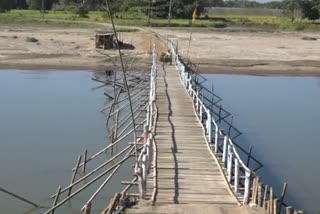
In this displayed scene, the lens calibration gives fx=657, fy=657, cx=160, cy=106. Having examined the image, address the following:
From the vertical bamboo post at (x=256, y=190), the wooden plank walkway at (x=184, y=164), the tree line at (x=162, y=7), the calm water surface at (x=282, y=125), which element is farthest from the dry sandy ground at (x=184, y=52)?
the vertical bamboo post at (x=256, y=190)

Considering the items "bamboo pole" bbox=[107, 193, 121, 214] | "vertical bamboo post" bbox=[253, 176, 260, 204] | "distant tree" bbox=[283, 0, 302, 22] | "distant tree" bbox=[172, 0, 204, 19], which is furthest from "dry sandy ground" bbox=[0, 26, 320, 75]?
"bamboo pole" bbox=[107, 193, 121, 214]

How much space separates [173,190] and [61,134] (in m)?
14.9

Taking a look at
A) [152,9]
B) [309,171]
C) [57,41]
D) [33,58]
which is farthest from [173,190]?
[152,9]

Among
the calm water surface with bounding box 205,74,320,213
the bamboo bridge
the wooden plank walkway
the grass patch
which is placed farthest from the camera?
the grass patch

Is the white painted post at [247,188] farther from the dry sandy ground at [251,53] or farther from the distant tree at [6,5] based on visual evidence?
the distant tree at [6,5]

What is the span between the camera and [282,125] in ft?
107

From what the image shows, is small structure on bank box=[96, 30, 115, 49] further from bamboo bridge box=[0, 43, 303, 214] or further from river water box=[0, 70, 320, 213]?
bamboo bridge box=[0, 43, 303, 214]

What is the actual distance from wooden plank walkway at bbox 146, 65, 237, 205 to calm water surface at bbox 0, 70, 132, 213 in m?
2.44

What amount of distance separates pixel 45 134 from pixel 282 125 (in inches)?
465

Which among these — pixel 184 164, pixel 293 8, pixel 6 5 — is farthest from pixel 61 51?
pixel 293 8

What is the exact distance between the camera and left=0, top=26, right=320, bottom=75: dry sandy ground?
55.2 meters

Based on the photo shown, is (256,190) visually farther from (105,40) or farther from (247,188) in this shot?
(105,40)

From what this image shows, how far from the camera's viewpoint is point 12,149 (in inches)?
1003

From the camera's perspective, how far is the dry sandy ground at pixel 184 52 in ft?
181
